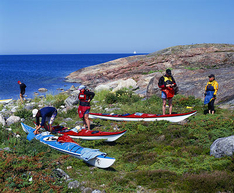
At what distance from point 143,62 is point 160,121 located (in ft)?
85.7

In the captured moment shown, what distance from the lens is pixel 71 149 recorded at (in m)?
8.69

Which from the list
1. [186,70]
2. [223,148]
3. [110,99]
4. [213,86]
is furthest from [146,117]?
[186,70]

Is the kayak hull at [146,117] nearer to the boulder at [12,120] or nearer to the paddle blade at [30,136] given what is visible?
the paddle blade at [30,136]

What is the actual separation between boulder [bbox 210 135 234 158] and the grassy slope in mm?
247

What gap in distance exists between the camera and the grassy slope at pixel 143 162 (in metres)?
6.44

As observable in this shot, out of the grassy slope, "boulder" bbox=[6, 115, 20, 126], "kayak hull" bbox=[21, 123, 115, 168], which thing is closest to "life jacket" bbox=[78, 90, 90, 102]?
the grassy slope

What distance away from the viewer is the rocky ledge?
18.2 metres

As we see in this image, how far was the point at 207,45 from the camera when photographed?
120ft

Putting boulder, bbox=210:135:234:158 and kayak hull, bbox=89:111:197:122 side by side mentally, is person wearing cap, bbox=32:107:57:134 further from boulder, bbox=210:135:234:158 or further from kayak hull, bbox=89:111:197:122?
boulder, bbox=210:135:234:158

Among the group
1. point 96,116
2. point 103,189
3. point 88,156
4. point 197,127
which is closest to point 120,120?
point 96,116

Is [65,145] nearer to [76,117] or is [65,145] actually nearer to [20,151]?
[20,151]

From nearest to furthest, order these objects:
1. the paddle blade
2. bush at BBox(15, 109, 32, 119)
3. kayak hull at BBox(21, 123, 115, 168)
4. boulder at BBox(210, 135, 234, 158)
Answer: boulder at BBox(210, 135, 234, 158)
kayak hull at BBox(21, 123, 115, 168)
the paddle blade
bush at BBox(15, 109, 32, 119)

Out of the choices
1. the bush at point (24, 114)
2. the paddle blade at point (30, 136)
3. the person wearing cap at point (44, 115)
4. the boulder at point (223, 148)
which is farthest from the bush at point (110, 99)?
the boulder at point (223, 148)

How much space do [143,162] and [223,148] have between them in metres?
2.67
